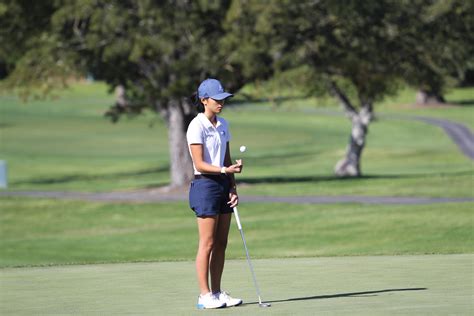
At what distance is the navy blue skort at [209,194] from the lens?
10.1 m

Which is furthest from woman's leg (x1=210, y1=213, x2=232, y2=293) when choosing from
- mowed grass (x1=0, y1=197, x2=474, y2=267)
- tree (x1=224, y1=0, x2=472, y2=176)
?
tree (x1=224, y1=0, x2=472, y2=176)

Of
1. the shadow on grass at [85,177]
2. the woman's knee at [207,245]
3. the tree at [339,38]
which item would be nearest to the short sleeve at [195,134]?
the woman's knee at [207,245]

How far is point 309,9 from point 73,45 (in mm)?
6448

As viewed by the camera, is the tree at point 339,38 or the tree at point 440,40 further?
the tree at point 440,40

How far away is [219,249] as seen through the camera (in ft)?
34.1

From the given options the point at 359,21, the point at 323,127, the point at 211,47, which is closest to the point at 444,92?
the point at 359,21

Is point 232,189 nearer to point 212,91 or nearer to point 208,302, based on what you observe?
point 212,91

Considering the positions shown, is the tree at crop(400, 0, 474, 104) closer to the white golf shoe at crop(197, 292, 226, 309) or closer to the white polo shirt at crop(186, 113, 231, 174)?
the white polo shirt at crop(186, 113, 231, 174)

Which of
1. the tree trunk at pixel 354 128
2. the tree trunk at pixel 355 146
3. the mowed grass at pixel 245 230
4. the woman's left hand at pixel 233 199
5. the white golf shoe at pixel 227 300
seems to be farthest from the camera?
the tree trunk at pixel 355 146

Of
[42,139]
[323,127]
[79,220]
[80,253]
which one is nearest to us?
[80,253]

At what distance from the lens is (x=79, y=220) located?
29.7m

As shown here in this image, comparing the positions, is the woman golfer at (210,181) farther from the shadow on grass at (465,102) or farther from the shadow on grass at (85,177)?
the shadow on grass at (465,102)

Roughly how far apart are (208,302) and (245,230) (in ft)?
50.5

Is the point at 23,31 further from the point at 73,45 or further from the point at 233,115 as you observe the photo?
the point at 233,115
